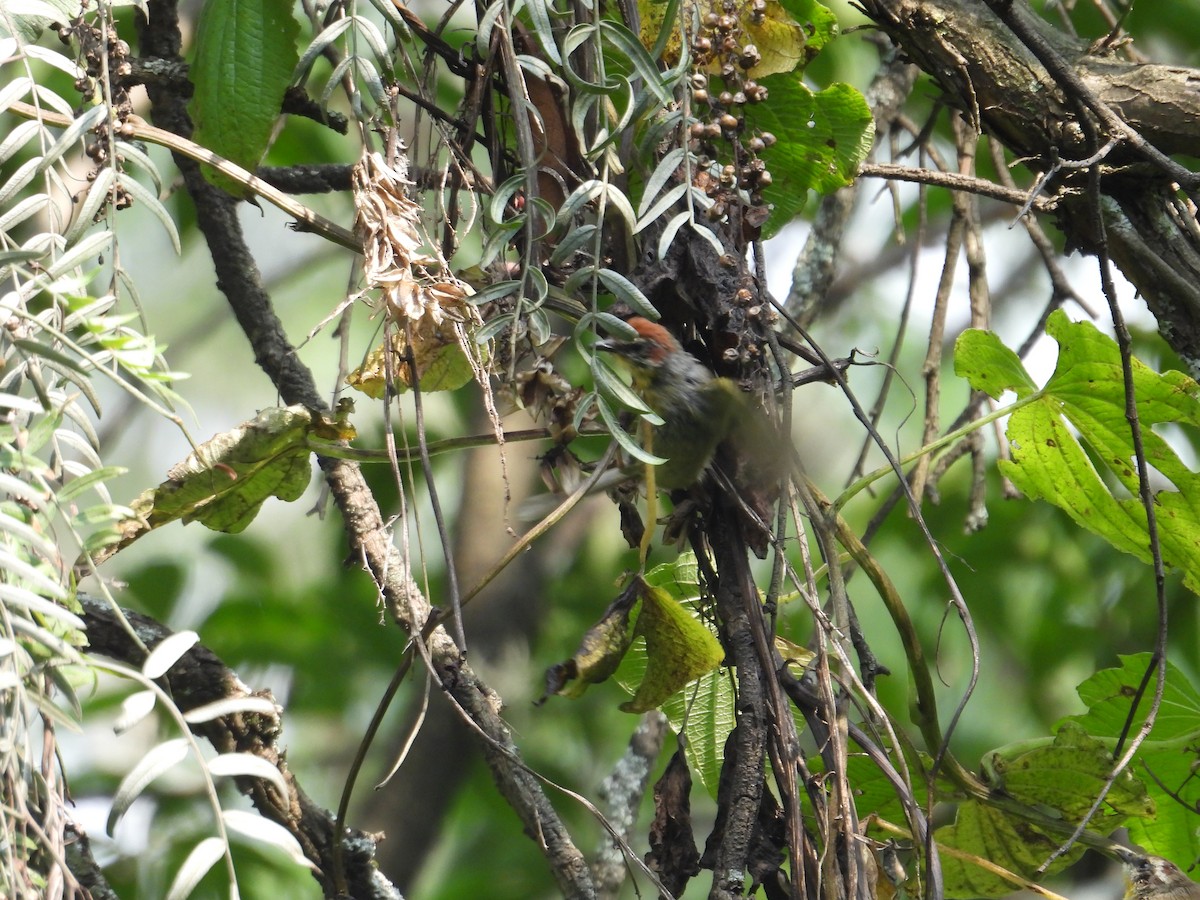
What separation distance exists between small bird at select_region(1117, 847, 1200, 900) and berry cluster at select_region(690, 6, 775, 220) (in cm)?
74

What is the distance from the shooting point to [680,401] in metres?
0.89

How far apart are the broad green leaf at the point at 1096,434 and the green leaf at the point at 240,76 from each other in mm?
764

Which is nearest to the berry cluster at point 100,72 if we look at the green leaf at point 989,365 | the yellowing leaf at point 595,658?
the yellowing leaf at point 595,658

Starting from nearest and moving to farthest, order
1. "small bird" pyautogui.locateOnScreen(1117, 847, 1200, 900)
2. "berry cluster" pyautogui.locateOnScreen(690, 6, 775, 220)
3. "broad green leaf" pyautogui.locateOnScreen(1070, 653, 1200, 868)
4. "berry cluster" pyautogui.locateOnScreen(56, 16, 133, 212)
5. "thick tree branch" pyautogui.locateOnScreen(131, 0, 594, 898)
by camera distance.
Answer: "berry cluster" pyautogui.locateOnScreen(56, 16, 133, 212)
"berry cluster" pyautogui.locateOnScreen(690, 6, 775, 220)
"small bird" pyautogui.locateOnScreen(1117, 847, 1200, 900)
"thick tree branch" pyautogui.locateOnScreen(131, 0, 594, 898)
"broad green leaf" pyautogui.locateOnScreen(1070, 653, 1200, 868)

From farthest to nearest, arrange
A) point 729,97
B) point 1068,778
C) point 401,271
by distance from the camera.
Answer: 1. point 1068,778
2. point 729,97
3. point 401,271

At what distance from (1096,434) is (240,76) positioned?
99 cm

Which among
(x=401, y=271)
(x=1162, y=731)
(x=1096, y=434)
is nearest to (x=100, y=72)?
(x=401, y=271)

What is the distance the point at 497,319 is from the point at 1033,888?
0.75 metres

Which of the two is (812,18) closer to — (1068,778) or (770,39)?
(770,39)

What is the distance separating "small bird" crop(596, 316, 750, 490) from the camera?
885 millimetres

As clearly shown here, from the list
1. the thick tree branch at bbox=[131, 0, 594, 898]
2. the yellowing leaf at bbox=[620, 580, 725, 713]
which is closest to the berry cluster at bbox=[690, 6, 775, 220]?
the yellowing leaf at bbox=[620, 580, 725, 713]

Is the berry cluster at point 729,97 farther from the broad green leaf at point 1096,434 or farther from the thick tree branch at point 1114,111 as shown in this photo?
the broad green leaf at point 1096,434

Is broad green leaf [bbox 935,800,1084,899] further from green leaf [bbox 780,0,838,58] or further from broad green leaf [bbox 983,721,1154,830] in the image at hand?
green leaf [bbox 780,0,838,58]

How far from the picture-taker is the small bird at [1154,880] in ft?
3.41
